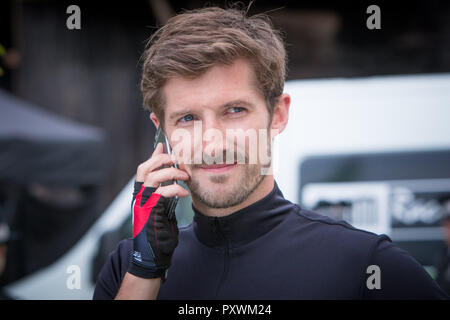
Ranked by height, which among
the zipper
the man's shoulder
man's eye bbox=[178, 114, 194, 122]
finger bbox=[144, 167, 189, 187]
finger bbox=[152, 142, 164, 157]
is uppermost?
man's eye bbox=[178, 114, 194, 122]

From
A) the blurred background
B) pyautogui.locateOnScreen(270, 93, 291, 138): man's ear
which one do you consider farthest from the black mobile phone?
the blurred background

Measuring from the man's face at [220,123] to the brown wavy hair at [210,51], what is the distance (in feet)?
0.10

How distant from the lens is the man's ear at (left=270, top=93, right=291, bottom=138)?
5.41 feet

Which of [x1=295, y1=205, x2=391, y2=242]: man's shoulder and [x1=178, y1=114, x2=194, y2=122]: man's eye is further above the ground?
[x1=178, y1=114, x2=194, y2=122]: man's eye

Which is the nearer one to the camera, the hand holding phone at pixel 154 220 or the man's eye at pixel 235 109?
the hand holding phone at pixel 154 220

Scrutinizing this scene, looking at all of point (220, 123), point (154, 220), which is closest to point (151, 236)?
point (154, 220)

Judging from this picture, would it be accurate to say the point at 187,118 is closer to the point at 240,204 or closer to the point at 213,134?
the point at 213,134

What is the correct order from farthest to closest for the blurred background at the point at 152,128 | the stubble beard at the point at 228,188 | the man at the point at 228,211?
the blurred background at the point at 152,128
the stubble beard at the point at 228,188
the man at the point at 228,211

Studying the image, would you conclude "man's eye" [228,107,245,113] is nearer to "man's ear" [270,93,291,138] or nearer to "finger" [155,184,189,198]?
"man's ear" [270,93,291,138]

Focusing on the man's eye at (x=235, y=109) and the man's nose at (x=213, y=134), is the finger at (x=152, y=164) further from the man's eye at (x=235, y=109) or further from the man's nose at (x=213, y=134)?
the man's eye at (x=235, y=109)

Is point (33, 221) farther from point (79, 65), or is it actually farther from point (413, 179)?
point (413, 179)

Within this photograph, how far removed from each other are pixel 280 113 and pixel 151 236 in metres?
0.61

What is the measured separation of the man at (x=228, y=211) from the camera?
54.6 inches

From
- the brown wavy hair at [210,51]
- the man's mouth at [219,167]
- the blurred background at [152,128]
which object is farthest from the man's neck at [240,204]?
the blurred background at [152,128]
